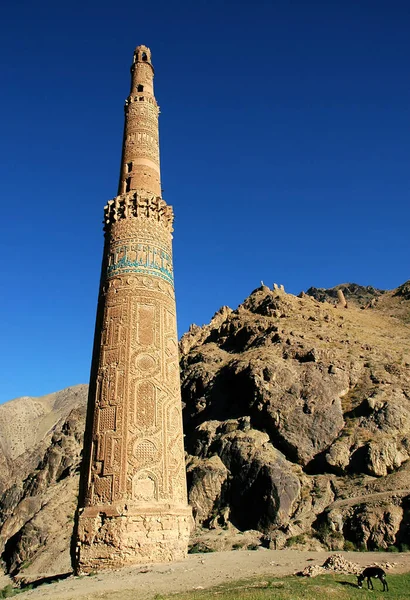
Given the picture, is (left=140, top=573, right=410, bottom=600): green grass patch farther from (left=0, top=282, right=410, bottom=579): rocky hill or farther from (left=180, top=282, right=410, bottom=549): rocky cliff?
(left=180, top=282, right=410, bottom=549): rocky cliff

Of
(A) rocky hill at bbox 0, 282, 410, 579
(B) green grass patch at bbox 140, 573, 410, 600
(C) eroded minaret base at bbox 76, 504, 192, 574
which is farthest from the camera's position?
(A) rocky hill at bbox 0, 282, 410, 579

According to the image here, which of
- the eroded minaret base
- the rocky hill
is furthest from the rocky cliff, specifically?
the eroded minaret base

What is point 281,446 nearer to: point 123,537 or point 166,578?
point 123,537

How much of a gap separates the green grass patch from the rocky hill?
11.7m

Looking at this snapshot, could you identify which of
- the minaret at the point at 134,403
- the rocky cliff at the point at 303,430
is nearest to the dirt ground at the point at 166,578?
the minaret at the point at 134,403

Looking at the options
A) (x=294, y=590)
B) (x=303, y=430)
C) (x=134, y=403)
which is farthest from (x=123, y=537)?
(x=303, y=430)

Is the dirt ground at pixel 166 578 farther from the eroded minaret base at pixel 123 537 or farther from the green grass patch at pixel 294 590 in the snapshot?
the green grass patch at pixel 294 590

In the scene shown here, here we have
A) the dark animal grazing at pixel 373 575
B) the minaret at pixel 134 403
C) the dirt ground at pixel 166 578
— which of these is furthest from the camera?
the minaret at pixel 134 403

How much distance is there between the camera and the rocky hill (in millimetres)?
23484

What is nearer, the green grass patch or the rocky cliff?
the green grass patch

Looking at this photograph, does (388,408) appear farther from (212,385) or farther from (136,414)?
(136,414)

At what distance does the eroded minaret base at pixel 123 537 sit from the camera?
11633 millimetres

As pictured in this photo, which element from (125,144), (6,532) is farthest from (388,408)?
(6,532)

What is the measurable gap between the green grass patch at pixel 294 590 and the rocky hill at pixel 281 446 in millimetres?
11736
